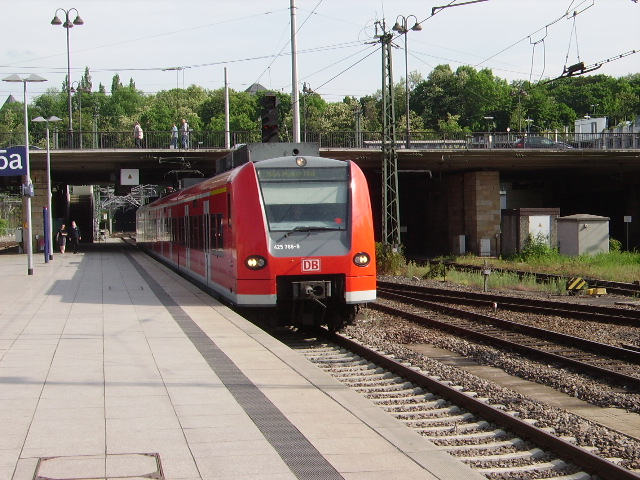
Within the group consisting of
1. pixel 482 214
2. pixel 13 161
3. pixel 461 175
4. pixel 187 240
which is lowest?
pixel 187 240

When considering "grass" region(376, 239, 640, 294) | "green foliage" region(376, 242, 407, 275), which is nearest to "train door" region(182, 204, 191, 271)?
"grass" region(376, 239, 640, 294)

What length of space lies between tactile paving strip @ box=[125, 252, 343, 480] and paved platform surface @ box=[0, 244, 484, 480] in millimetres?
14

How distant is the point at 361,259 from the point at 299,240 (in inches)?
41.1

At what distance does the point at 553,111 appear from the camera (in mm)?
102438

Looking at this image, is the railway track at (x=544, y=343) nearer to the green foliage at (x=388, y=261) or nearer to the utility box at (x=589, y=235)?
the green foliage at (x=388, y=261)

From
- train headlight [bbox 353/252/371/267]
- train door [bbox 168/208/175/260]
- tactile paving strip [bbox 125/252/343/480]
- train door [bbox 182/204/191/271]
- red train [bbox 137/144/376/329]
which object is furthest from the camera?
train door [bbox 168/208/175/260]

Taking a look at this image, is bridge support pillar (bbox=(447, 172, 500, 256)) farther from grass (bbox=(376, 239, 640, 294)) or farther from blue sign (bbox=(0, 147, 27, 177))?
blue sign (bbox=(0, 147, 27, 177))

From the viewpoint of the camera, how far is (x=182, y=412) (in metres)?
7.12

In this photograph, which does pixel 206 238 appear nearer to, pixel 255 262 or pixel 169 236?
pixel 255 262

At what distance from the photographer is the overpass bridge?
1502 inches

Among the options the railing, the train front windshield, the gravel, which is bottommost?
the gravel

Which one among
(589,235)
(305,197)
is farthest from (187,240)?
(589,235)

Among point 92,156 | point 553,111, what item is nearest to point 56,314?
point 92,156

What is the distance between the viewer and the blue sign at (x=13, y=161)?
1037 inches
